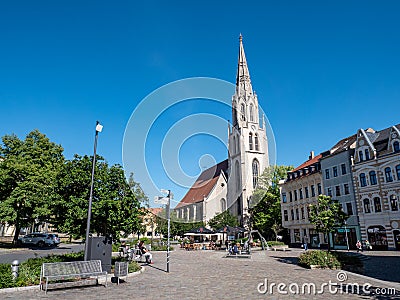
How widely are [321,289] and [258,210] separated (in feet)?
163

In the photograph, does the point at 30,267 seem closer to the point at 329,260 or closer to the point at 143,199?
the point at 329,260

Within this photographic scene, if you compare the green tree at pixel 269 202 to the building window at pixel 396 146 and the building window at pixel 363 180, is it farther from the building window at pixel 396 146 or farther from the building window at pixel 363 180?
the building window at pixel 396 146

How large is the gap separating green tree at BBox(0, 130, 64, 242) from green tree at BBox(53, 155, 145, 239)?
17.0 metres

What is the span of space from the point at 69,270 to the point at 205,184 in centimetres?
9026

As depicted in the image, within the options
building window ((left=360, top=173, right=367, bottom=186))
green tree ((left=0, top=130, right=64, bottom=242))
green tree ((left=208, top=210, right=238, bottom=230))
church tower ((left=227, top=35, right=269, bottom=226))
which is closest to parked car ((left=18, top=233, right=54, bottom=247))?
green tree ((left=0, top=130, right=64, bottom=242))

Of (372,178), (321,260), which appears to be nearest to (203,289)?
(321,260)

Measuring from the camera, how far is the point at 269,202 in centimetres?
5759

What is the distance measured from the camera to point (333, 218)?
25.6 meters

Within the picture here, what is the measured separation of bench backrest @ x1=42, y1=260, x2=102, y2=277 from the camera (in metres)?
11.1

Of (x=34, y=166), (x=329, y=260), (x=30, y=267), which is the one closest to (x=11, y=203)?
(x=34, y=166)

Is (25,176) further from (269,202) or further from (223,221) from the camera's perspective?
(223,221)

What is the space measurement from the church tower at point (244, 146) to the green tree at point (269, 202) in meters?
18.0

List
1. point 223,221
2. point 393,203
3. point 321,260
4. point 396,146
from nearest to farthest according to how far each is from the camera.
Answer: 1. point 321,260
2. point 393,203
3. point 396,146
4. point 223,221

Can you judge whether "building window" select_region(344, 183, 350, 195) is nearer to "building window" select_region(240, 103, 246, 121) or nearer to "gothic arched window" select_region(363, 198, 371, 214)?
"gothic arched window" select_region(363, 198, 371, 214)
